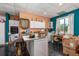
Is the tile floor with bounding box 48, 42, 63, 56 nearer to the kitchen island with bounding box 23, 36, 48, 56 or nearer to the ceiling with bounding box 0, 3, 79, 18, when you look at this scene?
the kitchen island with bounding box 23, 36, 48, 56

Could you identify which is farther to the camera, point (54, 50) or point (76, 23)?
point (54, 50)

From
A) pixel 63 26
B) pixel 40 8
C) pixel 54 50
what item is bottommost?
pixel 54 50

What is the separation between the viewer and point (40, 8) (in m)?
1.73

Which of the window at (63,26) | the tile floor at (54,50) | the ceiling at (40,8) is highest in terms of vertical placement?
the ceiling at (40,8)

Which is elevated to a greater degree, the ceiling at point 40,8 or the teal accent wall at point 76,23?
the ceiling at point 40,8

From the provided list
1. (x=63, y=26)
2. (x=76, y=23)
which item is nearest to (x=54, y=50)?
(x=63, y=26)

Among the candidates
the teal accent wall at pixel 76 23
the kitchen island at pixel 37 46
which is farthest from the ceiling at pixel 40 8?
the kitchen island at pixel 37 46

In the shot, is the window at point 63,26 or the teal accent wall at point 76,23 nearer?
the teal accent wall at point 76,23

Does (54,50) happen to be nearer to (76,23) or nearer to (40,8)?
(76,23)

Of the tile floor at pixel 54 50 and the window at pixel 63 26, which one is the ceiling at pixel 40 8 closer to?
the window at pixel 63 26

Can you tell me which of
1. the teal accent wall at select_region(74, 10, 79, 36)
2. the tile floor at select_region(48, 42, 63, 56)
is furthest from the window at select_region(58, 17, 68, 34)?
the tile floor at select_region(48, 42, 63, 56)

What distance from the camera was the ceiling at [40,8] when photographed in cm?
167

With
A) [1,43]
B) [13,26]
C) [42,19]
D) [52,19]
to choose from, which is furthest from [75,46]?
[1,43]

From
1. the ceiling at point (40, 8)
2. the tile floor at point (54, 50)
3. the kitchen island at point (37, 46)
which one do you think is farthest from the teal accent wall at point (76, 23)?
the kitchen island at point (37, 46)
